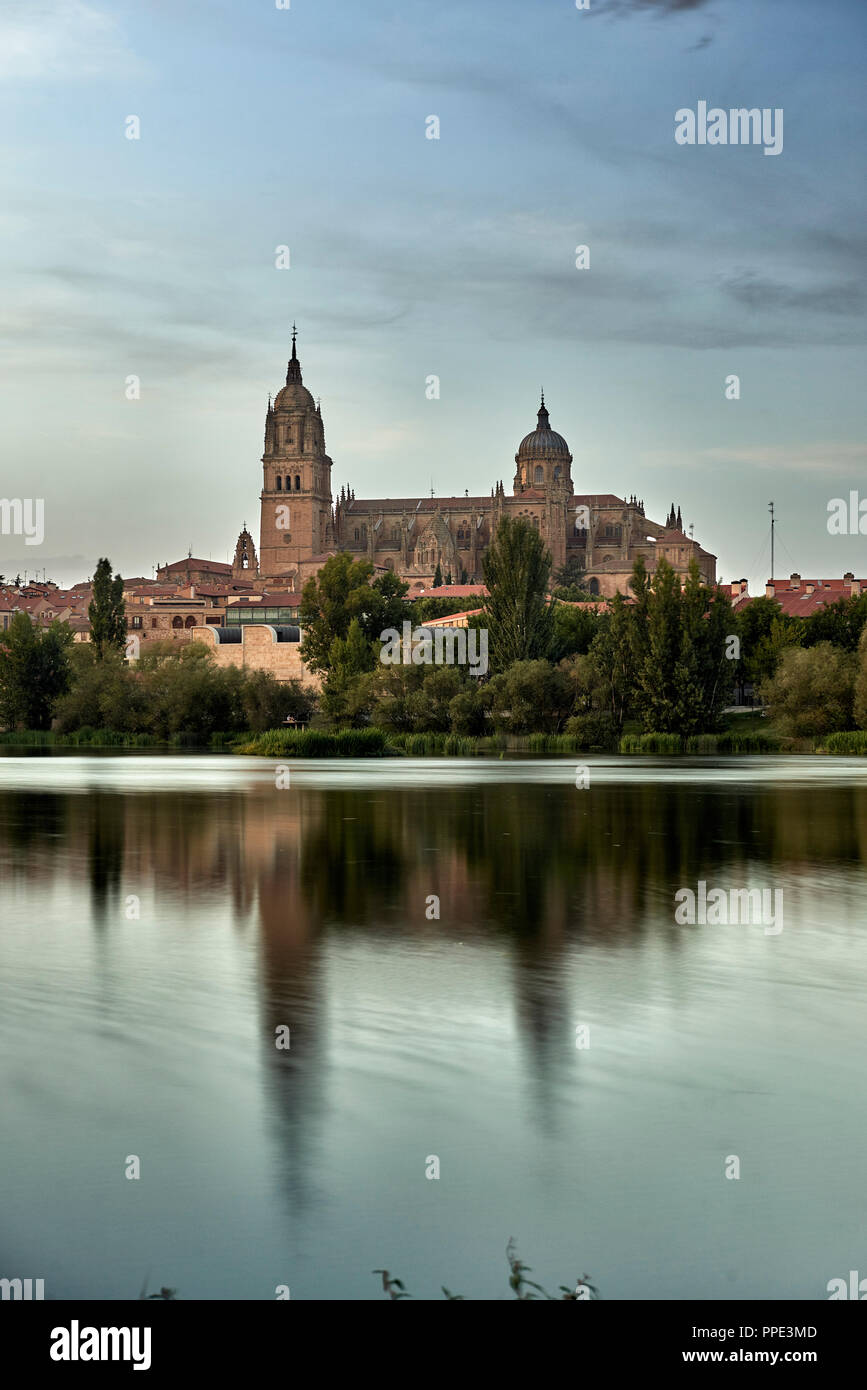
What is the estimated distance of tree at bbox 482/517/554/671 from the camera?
55500mm

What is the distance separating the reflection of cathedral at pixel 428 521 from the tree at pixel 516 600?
96.5m

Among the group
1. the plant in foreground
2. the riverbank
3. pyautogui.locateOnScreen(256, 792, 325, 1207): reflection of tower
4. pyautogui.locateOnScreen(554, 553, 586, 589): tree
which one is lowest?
the plant in foreground

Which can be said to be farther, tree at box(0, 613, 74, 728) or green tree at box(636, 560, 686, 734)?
tree at box(0, 613, 74, 728)

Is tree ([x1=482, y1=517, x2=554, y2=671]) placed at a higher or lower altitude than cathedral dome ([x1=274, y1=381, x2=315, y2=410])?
lower

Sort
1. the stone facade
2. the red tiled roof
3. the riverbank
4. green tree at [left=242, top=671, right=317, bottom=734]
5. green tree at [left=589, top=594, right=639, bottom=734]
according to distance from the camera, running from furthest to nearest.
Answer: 1. the red tiled roof
2. the stone facade
3. green tree at [left=242, top=671, right=317, bottom=734]
4. green tree at [left=589, top=594, right=639, bottom=734]
5. the riverbank

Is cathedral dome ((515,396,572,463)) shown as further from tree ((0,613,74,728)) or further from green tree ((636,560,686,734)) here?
green tree ((636,560,686,734))

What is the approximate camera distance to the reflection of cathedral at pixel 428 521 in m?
160

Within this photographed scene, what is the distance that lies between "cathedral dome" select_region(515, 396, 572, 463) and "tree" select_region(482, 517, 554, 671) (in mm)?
117804

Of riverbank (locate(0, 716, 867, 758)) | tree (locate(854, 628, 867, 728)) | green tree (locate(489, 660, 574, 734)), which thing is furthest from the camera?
green tree (locate(489, 660, 574, 734))

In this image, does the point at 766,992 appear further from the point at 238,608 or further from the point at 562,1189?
the point at 238,608

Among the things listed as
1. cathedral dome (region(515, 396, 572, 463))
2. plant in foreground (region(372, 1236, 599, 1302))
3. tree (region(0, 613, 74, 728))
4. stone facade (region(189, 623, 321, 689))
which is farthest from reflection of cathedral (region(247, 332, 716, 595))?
plant in foreground (region(372, 1236, 599, 1302))

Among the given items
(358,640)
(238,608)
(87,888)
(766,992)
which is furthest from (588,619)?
(766,992)

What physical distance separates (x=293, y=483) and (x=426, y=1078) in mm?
171569
